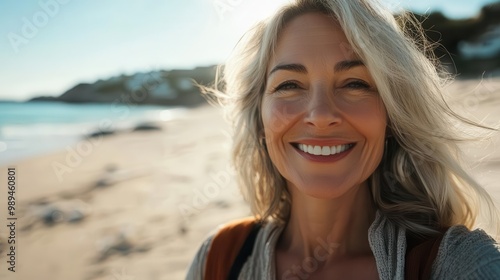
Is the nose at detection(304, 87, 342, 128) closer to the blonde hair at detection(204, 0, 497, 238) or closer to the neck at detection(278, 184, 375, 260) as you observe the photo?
the blonde hair at detection(204, 0, 497, 238)

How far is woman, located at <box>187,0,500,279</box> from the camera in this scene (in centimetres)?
209

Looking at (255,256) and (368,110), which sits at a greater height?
(368,110)

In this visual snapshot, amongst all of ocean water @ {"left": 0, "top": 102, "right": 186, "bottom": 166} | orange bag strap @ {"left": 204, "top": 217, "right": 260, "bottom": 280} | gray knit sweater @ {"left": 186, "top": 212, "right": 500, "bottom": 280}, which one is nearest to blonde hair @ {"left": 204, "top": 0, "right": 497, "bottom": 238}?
gray knit sweater @ {"left": 186, "top": 212, "right": 500, "bottom": 280}

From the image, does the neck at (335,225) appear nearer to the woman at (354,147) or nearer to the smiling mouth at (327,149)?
the woman at (354,147)

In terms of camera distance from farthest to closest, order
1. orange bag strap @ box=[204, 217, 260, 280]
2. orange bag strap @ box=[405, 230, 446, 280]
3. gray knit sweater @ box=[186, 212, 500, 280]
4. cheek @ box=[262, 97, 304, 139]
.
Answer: orange bag strap @ box=[204, 217, 260, 280] < cheek @ box=[262, 97, 304, 139] < orange bag strap @ box=[405, 230, 446, 280] < gray knit sweater @ box=[186, 212, 500, 280]

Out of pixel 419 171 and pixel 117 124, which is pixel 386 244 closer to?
pixel 419 171

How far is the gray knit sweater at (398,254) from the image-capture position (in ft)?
5.79

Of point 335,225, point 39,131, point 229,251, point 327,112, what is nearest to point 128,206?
point 229,251

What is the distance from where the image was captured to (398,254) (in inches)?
78.6

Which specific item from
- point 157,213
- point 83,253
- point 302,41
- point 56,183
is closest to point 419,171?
point 302,41

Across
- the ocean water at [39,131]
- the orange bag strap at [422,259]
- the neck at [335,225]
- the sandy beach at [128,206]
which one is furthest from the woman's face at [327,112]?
the ocean water at [39,131]

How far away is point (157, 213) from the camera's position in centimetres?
→ 586

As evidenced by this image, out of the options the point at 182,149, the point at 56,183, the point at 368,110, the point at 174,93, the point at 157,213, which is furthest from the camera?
the point at 174,93

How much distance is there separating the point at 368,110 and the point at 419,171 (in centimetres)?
39
